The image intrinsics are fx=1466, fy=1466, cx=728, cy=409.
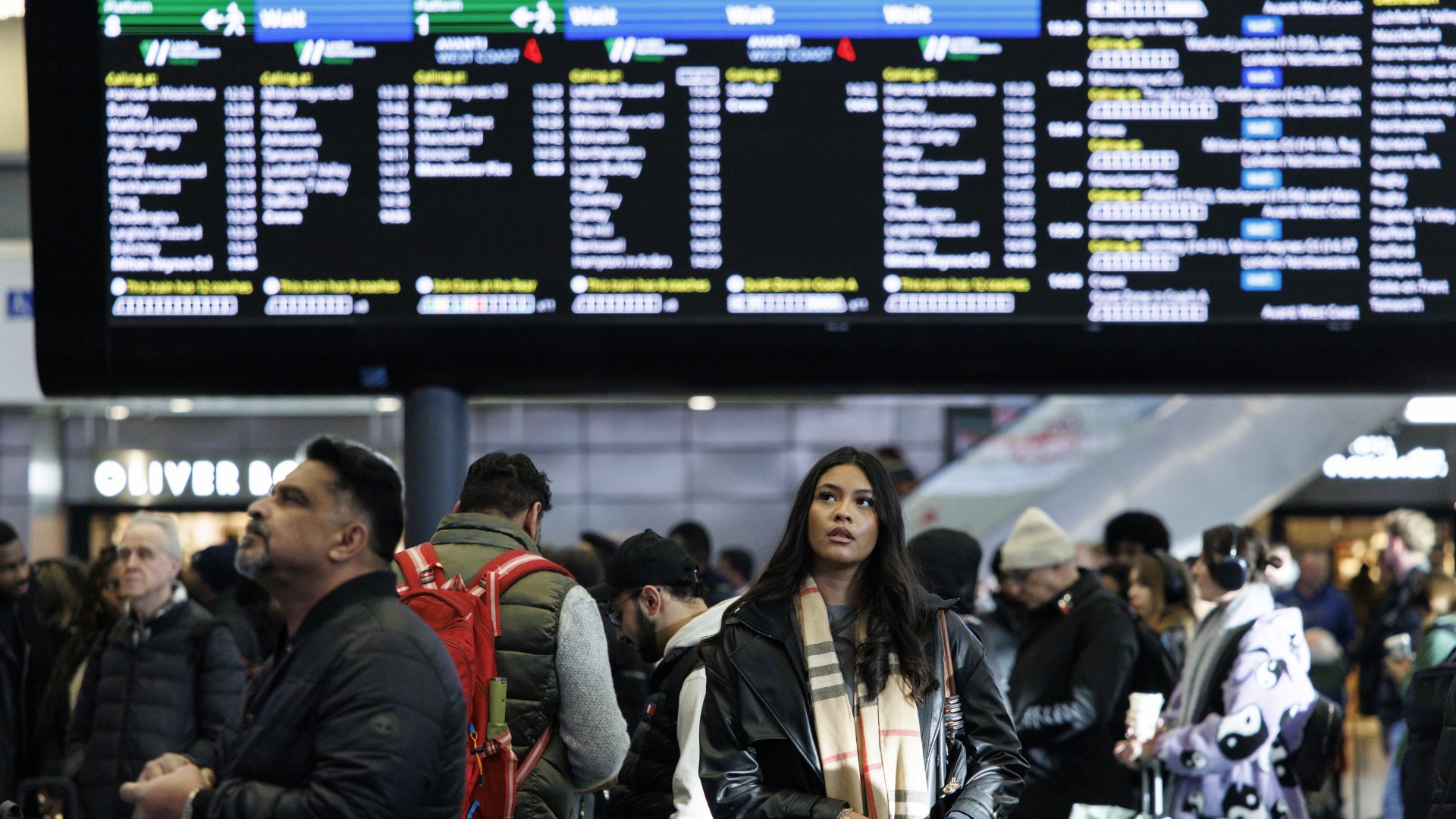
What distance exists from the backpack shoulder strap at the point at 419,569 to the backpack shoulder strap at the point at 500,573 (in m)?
0.10

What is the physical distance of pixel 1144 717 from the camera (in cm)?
525

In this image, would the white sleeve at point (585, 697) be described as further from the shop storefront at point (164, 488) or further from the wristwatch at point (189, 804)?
the shop storefront at point (164, 488)

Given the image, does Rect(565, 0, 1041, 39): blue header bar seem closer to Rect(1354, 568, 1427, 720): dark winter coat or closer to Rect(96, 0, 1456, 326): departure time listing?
Rect(96, 0, 1456, 326): departure time listing

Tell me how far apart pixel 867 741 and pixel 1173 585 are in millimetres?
4038

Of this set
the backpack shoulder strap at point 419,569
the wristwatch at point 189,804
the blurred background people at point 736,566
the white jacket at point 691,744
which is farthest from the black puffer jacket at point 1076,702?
the blurred background people at point 736,566

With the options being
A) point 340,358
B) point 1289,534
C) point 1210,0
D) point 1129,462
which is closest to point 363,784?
point 340,358

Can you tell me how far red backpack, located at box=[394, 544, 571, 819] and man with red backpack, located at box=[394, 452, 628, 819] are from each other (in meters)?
0.02

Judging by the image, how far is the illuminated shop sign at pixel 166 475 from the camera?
56.2ft

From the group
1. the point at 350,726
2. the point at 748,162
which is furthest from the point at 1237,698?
the point at 350,726

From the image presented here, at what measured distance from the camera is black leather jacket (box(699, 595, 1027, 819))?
9.78 ft

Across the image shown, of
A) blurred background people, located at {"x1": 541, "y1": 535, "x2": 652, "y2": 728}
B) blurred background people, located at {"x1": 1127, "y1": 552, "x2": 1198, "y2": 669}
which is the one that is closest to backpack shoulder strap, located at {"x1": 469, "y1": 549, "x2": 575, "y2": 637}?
blurred background people, located at {"x1": 541, "y1": 535, "x2": 652, "y2": 728}

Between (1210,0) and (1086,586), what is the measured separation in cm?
215

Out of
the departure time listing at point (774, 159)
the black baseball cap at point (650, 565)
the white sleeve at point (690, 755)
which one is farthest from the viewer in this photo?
the departure time listing at point (774, 159)

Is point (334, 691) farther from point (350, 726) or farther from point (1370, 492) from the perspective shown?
point (1370, 492)
